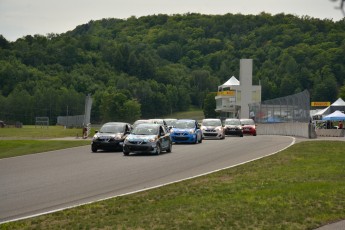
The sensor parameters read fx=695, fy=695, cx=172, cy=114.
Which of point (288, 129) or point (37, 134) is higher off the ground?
point (288, 129)

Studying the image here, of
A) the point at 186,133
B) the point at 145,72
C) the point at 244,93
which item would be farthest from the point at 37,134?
the point at 145,72

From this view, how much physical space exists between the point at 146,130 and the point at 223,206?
19529 mm

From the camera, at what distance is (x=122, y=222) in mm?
10617

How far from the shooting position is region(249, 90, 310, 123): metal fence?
A: 58.9 metres

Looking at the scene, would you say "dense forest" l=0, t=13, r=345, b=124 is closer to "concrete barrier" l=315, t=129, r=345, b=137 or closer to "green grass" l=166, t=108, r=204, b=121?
"green grass" l=166, t=108, r=204, b=121

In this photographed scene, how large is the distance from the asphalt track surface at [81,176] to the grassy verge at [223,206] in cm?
100

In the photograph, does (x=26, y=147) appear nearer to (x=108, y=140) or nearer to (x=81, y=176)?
(x=108, y=140)

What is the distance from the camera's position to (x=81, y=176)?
63.3 feet

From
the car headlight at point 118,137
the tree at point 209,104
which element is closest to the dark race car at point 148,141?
the car headlight at point 118,137

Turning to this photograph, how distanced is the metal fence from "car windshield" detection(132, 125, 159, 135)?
28.6 metres

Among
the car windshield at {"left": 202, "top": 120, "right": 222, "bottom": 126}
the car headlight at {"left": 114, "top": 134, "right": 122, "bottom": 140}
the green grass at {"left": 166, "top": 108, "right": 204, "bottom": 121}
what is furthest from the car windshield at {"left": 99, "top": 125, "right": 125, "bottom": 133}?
the green grass at {"left": 166, "top": 108, "right": 204, "bottom": 121}

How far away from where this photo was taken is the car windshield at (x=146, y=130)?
3120 centimetres

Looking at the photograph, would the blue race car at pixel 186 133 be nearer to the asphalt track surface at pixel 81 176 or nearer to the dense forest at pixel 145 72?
the asphalt track surface at pixel 81 176

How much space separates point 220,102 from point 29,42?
66871 mm
